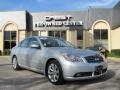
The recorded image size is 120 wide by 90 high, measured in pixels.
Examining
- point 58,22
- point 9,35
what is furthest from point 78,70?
point 9,35

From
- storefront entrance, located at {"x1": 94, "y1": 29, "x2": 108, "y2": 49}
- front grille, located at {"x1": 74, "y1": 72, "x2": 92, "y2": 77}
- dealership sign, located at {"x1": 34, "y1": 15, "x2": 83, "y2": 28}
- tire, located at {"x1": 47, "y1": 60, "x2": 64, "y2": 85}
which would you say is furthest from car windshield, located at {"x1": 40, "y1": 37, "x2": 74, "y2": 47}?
dealership sign, located at {"x1": 34, "y1": 15, "x2": 83, "y2": 28}

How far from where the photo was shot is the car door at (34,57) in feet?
35.8

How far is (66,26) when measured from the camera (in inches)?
1444

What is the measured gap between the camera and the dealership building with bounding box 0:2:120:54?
36.1 meters

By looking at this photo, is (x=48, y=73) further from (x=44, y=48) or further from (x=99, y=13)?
(x=99, y=13)

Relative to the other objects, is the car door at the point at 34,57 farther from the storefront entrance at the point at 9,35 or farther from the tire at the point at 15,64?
the storefront entrance at the point at 9,35

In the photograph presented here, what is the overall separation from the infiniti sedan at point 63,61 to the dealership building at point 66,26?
24541mm

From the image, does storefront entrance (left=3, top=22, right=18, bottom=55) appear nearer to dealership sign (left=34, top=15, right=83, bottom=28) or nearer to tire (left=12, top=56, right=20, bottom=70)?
dealership sign (left=34, top=15, right=83, bottom=28)

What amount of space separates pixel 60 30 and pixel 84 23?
2902 millimetres

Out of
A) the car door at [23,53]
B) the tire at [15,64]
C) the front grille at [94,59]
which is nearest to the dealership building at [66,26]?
the tire at [15,64]

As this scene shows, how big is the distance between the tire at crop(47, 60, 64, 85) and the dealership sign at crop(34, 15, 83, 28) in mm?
26436

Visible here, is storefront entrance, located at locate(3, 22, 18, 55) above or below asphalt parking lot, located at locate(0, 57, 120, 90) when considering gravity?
above

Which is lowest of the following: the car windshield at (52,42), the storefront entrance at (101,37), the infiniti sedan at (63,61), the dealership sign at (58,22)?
the infiniti sedan at (63,61)

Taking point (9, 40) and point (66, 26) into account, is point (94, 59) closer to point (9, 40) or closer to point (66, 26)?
point (66, 26)
